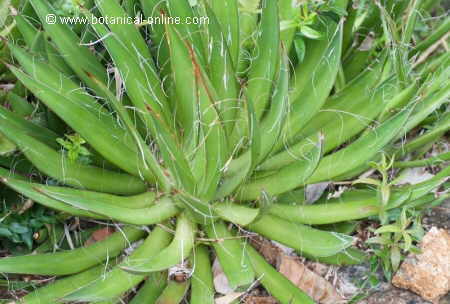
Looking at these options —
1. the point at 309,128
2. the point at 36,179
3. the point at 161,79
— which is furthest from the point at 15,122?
the point at 309,128

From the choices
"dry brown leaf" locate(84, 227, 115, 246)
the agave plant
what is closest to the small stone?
the agave plant

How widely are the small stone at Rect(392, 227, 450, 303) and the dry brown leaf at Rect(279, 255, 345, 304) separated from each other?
0.19m

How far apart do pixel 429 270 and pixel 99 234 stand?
989 mm

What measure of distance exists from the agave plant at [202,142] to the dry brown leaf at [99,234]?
0.42 ft

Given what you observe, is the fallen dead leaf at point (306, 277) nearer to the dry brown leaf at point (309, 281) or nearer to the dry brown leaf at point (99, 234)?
the dry brown leaf at point (309, 281)

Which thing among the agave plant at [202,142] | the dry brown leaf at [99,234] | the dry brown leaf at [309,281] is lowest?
the dry brown leaf at [309,281]

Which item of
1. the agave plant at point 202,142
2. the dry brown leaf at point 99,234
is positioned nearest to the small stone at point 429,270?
the agave plant at point 202,142

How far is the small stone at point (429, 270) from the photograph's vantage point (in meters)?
1.74

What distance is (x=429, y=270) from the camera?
1.76 m

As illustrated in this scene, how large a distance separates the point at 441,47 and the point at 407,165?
2.15 ft

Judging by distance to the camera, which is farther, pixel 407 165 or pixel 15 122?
pixel 407 165

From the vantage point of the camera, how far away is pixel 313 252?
1554 mm

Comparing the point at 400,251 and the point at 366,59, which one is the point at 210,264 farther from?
the point at 366,59

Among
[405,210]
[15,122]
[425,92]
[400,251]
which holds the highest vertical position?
[15,122]
